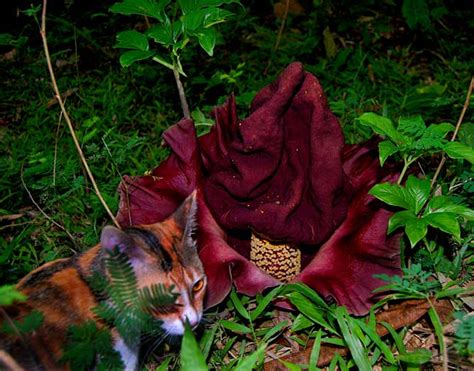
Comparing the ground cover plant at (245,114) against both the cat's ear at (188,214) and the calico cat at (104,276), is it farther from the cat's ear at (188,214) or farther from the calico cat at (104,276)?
the cat's ear at (188,214)

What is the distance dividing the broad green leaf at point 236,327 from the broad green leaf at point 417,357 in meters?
0.66

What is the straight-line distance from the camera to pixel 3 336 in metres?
1.97

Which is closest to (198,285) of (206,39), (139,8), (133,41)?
(206,39)

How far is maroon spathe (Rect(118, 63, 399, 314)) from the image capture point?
98.8 inches

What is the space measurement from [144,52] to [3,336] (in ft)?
4.77

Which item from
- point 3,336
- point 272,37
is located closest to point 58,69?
point 272,37

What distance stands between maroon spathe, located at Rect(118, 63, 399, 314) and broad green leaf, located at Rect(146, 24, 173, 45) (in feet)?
1.24

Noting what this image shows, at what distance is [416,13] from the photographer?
4926 mm

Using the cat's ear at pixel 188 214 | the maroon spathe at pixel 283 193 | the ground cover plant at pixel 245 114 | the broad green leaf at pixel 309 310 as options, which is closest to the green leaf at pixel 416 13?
the ground cover plant at pixel 245 114

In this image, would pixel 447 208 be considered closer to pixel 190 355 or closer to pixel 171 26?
pixel 190 355

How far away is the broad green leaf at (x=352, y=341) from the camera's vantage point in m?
2.45

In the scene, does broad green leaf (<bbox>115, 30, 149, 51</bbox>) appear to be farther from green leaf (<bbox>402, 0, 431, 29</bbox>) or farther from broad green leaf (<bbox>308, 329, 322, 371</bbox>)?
green leaf (<bbox>402, 0, 431, 29</bbox>)

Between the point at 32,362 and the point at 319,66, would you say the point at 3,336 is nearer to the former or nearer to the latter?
the point at 32,362

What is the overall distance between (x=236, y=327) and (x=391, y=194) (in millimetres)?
885
